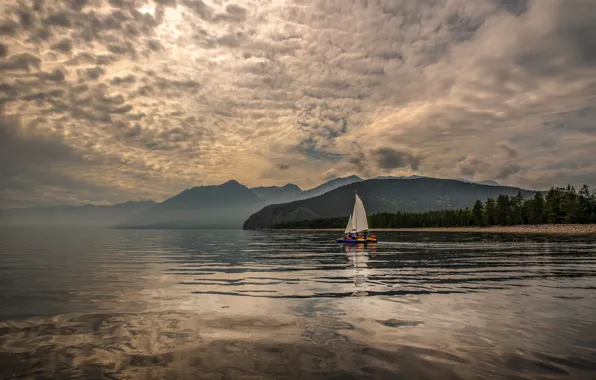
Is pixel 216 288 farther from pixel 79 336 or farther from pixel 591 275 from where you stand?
pixel 591 275

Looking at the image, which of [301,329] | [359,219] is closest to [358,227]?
[359,219]

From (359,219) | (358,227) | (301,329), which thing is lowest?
(301,329)

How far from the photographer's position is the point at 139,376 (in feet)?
39.4

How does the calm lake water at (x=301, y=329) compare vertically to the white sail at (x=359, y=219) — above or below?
below

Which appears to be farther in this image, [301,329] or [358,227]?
[358,227]

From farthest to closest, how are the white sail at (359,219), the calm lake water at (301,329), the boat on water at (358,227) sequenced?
the white sail at (359,219) → the boat on water at (358,227) → the calm lake water at (301,329)

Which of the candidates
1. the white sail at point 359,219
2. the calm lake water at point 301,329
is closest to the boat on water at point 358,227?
the white sail at point 359,219

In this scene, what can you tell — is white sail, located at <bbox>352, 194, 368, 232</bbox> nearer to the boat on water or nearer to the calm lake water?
the boat on water

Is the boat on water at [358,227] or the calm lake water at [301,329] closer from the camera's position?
the calm lake water at [301,329]

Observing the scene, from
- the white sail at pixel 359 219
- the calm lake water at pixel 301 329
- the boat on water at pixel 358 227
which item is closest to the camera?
the calm lake water at pixel 301 329

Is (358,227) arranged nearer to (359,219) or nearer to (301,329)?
(359,219)

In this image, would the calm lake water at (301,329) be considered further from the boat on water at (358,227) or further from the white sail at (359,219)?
the white sail at (359,219)

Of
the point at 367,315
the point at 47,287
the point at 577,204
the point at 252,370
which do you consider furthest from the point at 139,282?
the point at 577,204

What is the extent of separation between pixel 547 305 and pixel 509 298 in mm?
2568
